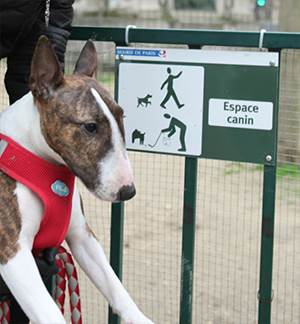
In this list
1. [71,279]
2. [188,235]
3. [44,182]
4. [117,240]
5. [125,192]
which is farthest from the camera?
[117,240]

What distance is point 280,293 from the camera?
390cm

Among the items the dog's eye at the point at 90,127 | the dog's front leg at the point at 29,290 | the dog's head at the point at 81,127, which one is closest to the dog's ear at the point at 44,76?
the dog's head at the point at 81,127

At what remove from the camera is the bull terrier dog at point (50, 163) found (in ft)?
5.95

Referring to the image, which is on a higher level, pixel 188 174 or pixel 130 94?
pixel 130 94

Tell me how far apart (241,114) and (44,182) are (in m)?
1.07

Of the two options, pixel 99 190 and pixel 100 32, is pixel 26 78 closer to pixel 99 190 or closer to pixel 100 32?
pixel 100 32

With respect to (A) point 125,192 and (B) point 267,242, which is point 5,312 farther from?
(B) point 267,242

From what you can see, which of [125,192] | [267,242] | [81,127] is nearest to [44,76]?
[81,127]

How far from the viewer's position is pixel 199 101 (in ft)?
8.45

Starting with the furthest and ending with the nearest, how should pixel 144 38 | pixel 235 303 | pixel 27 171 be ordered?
pixel 235 303 < pixel 144 38 < pixel 27 171

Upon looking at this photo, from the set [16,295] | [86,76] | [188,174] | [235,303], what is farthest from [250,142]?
[235,303]

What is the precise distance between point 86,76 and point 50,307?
0.91 meters

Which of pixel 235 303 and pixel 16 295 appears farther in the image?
pixel 235 303

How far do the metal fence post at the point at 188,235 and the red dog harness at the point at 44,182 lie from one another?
0.84m
